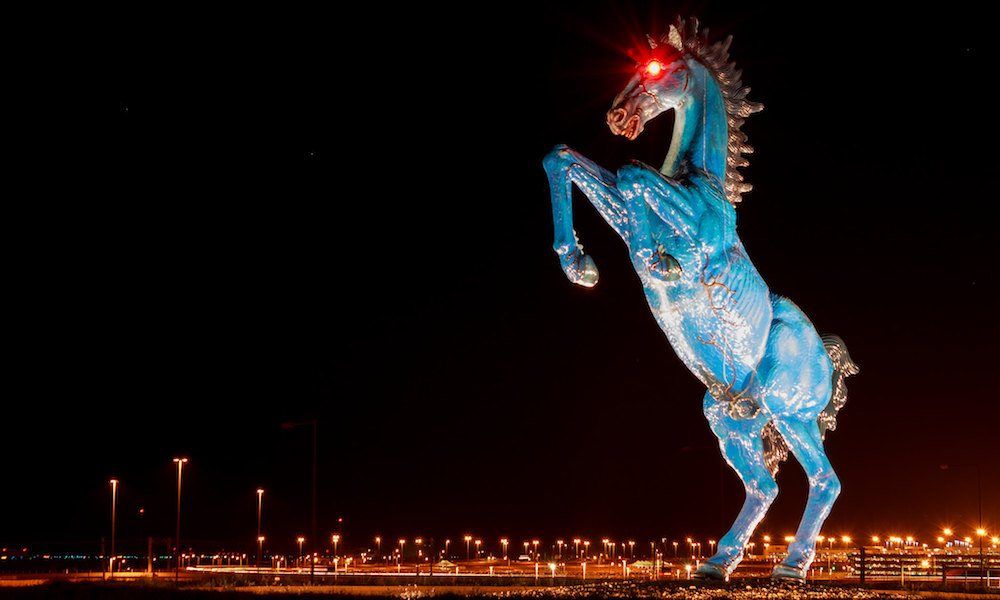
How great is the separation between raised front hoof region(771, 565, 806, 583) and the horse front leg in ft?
11.7

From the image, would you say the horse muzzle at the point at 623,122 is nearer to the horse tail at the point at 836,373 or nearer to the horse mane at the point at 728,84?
the horse mane at the point at 728,84

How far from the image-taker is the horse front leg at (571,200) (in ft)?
30.9

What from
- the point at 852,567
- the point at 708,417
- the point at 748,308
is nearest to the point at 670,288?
the point at 748,308

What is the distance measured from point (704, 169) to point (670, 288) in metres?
1.36

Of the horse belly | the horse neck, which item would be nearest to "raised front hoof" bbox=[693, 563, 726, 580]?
the horse belly

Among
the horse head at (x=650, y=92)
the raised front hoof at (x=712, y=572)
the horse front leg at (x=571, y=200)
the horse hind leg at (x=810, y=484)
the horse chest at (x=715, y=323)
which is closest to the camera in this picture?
the horse front leg at (x=571, y=200)

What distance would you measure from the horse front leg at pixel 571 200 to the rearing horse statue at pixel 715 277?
0.5 inches

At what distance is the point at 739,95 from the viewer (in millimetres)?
10688

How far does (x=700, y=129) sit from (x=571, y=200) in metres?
1.73

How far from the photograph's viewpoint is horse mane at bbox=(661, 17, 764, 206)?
1048 centimetres

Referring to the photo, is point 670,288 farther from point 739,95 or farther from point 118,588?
point 118,588

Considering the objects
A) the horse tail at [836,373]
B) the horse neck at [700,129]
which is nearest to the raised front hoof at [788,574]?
the horse tail at [836,373]

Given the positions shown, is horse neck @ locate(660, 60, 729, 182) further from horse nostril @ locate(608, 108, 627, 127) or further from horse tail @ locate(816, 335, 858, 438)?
horse tail @ locate(816, 335, 858, 438)

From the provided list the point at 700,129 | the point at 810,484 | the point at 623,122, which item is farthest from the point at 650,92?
the point at 810,484
